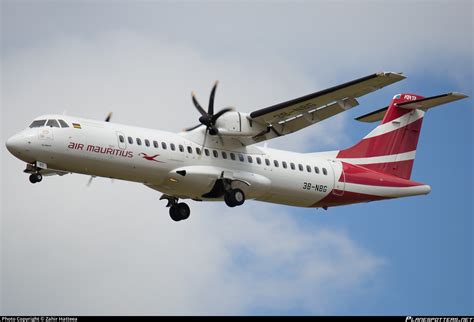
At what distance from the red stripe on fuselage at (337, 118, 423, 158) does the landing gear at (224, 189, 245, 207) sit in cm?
438

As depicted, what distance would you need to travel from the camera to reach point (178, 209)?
28578 millimetres

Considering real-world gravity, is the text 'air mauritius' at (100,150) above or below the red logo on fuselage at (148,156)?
above

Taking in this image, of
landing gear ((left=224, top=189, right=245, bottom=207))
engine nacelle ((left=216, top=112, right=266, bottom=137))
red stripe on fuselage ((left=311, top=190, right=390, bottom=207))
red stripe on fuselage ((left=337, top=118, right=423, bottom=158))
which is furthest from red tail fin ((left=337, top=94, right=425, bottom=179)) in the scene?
landing gear ((left=224, top=189, right=245, bottom=207))

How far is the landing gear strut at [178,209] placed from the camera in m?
28.6

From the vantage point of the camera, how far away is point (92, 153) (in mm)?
25203

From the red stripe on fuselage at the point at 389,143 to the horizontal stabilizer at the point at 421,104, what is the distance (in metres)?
0.66

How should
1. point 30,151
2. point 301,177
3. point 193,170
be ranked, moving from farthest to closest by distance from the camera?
point 301,177 < point 193,170 < point 30,151

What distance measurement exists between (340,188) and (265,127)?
3051mm

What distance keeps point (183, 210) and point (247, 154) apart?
2.55 meters

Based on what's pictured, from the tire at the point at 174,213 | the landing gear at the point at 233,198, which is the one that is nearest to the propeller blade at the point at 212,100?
the landing gear at the point at 233,198

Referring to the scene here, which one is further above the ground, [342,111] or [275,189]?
[342,111]

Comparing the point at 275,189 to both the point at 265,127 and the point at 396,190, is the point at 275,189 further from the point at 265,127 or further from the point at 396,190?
the point at 396,190

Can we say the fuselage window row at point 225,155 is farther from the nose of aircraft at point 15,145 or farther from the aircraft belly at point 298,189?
the nose of aircraft at point 15,145

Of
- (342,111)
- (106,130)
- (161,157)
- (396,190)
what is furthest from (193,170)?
(396,190)
